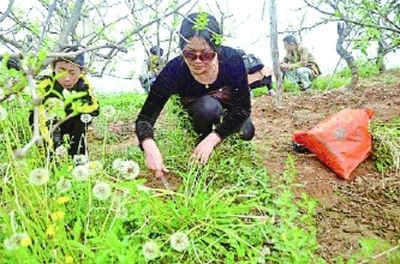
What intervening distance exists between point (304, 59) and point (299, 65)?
0.59 ft

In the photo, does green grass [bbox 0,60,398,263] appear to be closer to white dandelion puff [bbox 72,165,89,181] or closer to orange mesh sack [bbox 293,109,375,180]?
white dandelion puff [bbox 72,165,89,181]

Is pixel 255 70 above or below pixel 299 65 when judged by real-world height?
above

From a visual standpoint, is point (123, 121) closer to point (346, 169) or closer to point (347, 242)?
point (346, 169)

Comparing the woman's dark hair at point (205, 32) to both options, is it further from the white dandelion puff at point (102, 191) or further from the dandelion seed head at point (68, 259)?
the dandelion seed head at point (68, 259)

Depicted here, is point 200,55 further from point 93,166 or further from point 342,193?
point 93,166

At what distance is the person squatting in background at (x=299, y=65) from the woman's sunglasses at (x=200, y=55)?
17.4 feet

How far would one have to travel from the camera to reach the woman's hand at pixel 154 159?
262 centimetres

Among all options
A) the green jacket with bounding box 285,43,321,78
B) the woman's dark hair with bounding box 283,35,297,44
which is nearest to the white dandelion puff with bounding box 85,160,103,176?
the green jacket with bounding box 285,43,321,78

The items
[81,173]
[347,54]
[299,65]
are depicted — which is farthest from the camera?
[299,65]

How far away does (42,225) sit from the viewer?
1.72 meters

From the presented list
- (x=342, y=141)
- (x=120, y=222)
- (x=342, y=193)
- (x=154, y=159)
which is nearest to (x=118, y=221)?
(x=120, y=222)

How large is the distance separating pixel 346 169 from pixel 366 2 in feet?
2.94

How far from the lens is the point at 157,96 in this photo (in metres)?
3.09

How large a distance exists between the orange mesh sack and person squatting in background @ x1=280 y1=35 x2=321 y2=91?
442cm
